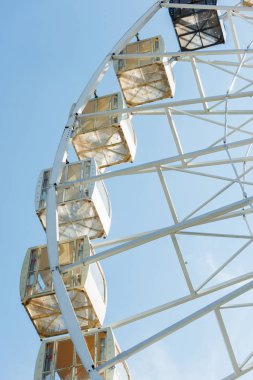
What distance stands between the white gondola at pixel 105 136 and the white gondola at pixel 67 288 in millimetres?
3648

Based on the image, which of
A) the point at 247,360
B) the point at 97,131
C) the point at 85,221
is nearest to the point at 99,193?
the point at 85,221

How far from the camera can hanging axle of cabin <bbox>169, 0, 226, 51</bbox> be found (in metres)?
21.8

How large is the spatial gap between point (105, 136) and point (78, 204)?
3001 millimetres

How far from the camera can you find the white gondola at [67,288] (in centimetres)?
1600

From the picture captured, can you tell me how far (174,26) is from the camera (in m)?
22.1

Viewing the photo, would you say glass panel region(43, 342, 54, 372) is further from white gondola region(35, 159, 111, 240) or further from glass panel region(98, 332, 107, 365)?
white gondola region(35, 159, 111, 240)

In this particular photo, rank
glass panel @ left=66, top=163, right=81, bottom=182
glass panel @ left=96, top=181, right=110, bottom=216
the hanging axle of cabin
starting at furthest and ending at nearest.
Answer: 1. the hanging axle of cabin
2. glass panel @ left=96, top=181, right=110, bottom=216
3. glass panel @ left=66, top=163, right=81, bottom=182

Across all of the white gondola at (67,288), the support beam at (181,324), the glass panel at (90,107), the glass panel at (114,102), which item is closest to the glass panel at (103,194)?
the white gondola at (67,288)

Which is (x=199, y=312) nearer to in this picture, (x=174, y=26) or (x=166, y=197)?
(x=166, y=197)

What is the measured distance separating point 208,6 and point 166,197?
6.04 m

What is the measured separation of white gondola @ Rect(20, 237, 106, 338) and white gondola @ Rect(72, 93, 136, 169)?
365 cm

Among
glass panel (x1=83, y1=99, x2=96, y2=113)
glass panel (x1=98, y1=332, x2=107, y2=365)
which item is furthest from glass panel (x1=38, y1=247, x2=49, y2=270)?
glass panel (x1=83, y1=99, x2=96, y2=113)

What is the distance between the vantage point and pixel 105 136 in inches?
781

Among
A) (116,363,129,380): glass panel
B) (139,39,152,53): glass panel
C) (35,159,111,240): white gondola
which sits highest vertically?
(139,39,152,53): glass panel
